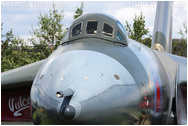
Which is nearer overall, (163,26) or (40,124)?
(40,124)

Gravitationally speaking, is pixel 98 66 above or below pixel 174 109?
above

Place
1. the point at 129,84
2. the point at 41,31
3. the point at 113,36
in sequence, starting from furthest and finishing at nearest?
the point at 41,31, the point at 113,36, the point at 129,84

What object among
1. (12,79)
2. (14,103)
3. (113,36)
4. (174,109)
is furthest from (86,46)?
(14,103)

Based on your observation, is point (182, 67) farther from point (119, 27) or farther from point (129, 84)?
point (129, 84)

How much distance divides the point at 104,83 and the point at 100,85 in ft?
0.28

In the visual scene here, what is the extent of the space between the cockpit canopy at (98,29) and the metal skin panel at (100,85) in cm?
18

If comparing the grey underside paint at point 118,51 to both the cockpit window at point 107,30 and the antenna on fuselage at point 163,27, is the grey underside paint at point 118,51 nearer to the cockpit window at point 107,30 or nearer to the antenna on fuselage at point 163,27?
the cockpit window at point 107,30

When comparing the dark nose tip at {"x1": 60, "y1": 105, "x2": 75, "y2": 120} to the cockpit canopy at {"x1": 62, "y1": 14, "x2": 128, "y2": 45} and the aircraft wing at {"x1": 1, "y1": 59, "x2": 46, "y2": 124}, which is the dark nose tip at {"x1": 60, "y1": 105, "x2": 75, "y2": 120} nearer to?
the cockpit canopy at {"x1": 62, "y1": 14, "x2": 128, "y2": 45}

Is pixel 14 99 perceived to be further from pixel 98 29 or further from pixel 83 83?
pixel 83 83

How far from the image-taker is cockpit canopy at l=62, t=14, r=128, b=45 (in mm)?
6332

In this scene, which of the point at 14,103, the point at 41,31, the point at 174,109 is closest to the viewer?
the point at 174,109

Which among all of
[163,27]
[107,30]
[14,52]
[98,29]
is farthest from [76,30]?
[14,52]

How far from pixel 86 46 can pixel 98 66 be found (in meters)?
0.79

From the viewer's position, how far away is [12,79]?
968 cm
